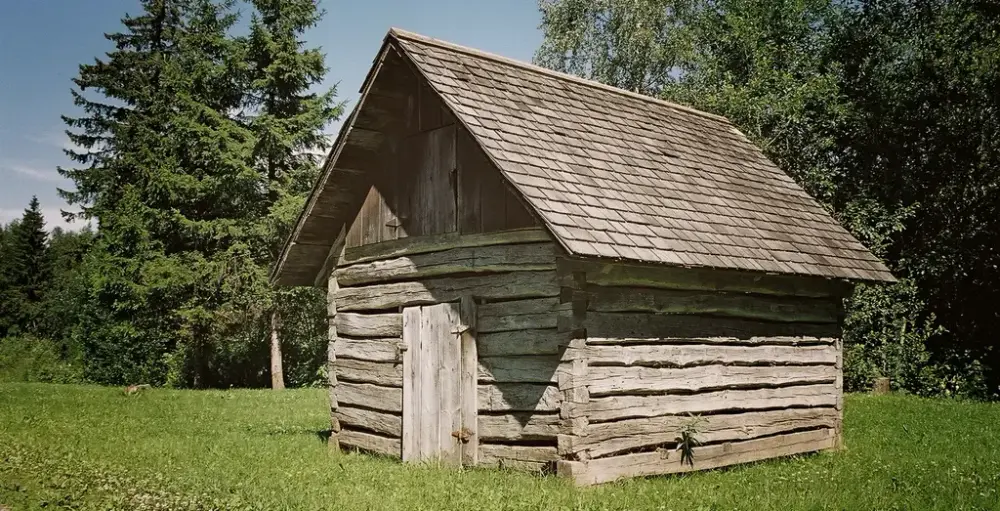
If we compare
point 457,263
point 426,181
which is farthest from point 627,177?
point 426,181

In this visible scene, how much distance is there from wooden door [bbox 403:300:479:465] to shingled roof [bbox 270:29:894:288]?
6.98 ft

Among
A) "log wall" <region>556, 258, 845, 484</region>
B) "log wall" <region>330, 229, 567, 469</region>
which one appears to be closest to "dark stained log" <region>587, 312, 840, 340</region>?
"log wall" <region>556, 258, 845, 484</region>

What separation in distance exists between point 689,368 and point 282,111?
2152 cm

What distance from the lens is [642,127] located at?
14117mm

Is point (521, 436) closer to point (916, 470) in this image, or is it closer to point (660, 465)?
point (660, 465)

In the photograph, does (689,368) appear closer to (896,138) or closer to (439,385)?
(439,385)

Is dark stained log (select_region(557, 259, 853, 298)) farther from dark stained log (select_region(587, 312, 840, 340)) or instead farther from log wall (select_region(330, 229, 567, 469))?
log wall (select_region(330, 229, 567, 469))

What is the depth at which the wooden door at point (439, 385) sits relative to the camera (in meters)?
10.9

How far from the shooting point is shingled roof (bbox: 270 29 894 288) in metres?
10.2

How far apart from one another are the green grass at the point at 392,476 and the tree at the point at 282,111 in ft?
38.7

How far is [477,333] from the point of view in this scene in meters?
11.0

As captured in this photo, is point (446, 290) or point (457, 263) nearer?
point (457, 263)

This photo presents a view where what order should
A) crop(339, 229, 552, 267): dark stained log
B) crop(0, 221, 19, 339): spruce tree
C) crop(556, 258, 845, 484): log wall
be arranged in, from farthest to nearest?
1. crop(0, 221, 19, 339): spruce tree
2. crop(339, 229, 552, 267): dark stained log
3. crop(556, 258, 845, 484): log wall

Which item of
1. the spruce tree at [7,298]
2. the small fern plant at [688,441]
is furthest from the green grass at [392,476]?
the spruce tree at [7,298]
